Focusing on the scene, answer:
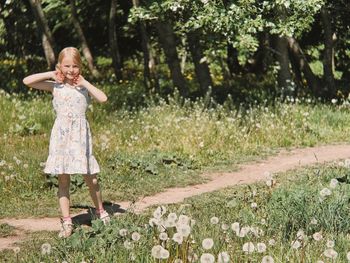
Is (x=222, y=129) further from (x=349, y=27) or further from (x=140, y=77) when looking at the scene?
(x=140, y=77)

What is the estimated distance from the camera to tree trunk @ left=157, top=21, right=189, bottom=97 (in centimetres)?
1438

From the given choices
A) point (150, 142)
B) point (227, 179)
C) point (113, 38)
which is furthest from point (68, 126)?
point (113, 38)

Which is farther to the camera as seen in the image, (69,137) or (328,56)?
(328,56)

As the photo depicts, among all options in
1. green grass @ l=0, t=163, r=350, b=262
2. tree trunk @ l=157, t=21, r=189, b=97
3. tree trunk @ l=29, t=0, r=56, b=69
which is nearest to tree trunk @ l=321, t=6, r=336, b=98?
tree trunk @ l=157, t=21, r=189, b=97

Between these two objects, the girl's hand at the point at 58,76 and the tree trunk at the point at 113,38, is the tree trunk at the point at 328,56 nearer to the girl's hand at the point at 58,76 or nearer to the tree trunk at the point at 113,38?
the tree trunk at the point at 113,38

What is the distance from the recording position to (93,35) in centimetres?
2288

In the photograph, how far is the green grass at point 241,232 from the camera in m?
4.62

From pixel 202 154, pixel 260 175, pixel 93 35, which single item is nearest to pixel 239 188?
pixel 260 175

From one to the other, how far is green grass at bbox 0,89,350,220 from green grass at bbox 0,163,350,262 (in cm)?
179

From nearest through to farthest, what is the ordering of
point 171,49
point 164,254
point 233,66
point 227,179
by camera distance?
point 164,254
point 227,179
point 171,49
point 233,66

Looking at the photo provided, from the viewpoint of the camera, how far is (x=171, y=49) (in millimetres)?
14508

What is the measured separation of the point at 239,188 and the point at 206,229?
3219 mm

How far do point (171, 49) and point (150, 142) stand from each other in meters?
4.10

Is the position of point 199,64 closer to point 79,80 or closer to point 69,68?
point 79,80
